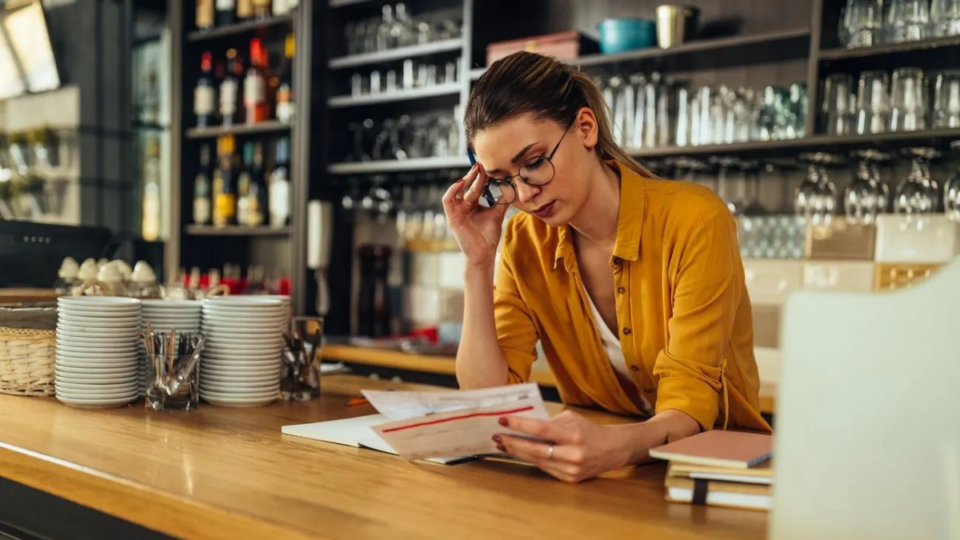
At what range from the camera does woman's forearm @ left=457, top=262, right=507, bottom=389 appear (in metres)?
1.69

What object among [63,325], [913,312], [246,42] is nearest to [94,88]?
[246,42]

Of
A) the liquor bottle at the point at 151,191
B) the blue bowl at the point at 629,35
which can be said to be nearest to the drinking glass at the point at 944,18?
the blue bowl at the point at 629,35

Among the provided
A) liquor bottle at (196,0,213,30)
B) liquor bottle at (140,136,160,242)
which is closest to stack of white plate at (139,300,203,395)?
liquor bottle at (196,0,213,30)

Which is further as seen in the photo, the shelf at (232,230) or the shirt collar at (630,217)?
the shelf at (232,230)

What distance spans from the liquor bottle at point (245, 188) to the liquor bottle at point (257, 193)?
0.02 metres

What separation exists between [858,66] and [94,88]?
14.0 ft

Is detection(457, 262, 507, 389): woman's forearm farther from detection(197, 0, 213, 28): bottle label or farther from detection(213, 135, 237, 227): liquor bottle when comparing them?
detection(197, 0, 213, 28): bottle label

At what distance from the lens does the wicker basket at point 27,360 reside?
1655 millimetres

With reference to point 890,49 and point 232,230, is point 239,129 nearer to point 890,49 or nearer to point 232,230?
point 232,230

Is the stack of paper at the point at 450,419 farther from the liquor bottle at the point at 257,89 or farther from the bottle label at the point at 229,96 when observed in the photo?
the bottle label at the point at 229,96

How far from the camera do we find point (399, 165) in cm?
363

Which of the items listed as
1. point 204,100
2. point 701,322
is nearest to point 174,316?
point 701,322

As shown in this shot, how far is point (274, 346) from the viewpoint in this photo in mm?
1657

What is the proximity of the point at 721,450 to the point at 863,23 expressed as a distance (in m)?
2.08
